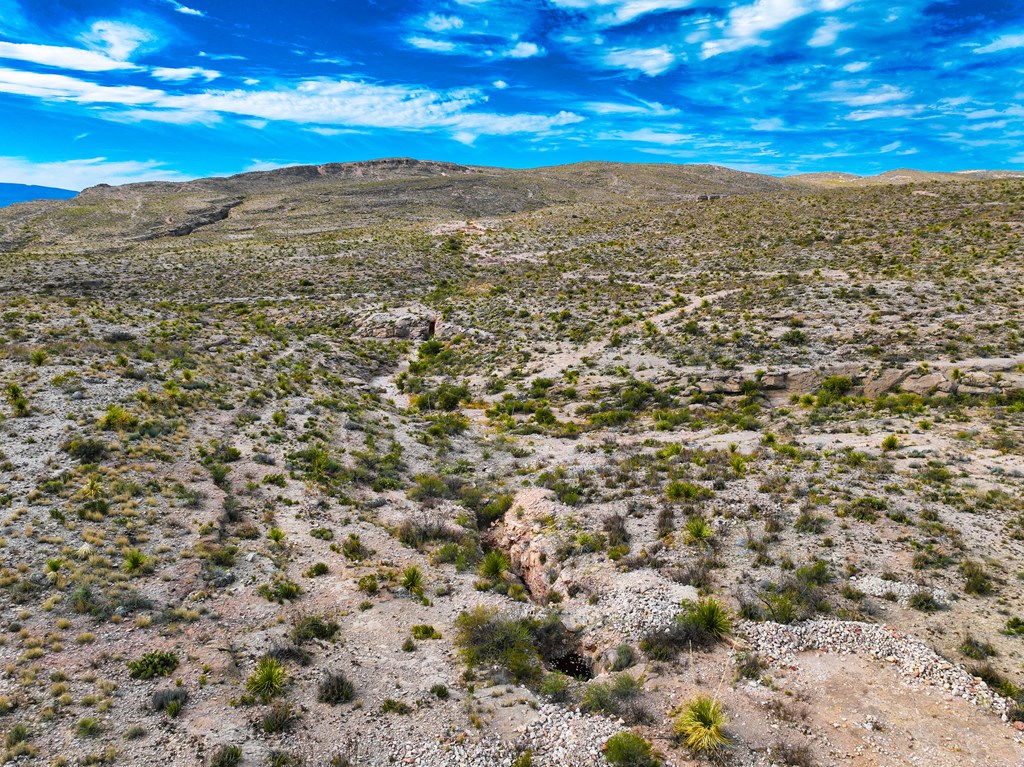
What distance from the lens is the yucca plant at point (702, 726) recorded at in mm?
9133

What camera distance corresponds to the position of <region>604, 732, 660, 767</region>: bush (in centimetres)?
905

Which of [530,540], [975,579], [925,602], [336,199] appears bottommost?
[530,540]

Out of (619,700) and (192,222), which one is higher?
(192,222)

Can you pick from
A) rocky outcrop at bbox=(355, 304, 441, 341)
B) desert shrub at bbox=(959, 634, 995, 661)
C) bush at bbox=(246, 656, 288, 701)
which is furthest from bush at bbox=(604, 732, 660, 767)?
rocky outcrop at bbox=(355, 304, 441, 341)

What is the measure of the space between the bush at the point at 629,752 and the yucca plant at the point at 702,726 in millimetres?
721

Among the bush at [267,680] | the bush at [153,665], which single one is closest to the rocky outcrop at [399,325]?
the bush at [153,665]

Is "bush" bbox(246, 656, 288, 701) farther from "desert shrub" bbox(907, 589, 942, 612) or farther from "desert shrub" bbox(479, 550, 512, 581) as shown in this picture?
"desert shrub" bbox(907, 589, 942, 612)

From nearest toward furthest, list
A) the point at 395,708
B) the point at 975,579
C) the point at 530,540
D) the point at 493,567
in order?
the point at 395,708, the point at 975,579, the point at 493,567, the point at 530,540

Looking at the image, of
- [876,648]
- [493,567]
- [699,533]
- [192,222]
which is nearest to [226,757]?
[493,567]

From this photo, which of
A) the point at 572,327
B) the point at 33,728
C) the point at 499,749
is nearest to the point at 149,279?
the point at 572,327

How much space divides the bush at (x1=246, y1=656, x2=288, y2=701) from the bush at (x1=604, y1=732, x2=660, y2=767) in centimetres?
648

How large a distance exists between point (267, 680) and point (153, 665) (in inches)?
90.5

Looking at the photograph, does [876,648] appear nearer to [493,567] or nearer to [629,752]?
[629,752]

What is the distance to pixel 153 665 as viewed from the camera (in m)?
10.5
